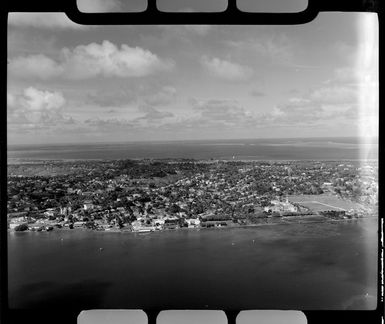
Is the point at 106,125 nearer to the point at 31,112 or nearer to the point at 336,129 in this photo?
the point at 31,112

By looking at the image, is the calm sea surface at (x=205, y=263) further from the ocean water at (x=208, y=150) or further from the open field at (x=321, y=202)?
the ocean water at (x=208, y=150)

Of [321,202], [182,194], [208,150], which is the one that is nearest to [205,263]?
[182,194]

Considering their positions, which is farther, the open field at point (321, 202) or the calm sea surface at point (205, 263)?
the open field at point (321, 202)

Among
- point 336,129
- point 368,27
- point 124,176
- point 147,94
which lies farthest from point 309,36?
point 124,176

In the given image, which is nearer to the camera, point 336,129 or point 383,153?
point 383,153

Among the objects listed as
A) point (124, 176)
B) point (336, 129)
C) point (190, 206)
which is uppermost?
point (336, 129)

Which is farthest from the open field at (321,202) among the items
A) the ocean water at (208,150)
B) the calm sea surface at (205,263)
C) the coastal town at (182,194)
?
the ocean water at (208,150)
